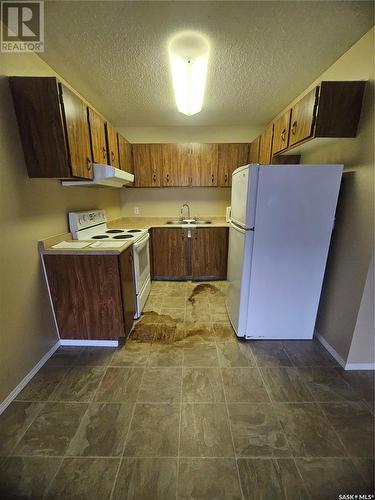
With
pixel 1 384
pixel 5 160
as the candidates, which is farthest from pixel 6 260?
pixel 1 384

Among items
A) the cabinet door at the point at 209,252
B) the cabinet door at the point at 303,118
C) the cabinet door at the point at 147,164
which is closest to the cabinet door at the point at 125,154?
the cabinet door at the point at 147,164

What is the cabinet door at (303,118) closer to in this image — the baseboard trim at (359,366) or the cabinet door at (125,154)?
the baseboard trim at (359,366)

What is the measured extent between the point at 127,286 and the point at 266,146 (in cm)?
238

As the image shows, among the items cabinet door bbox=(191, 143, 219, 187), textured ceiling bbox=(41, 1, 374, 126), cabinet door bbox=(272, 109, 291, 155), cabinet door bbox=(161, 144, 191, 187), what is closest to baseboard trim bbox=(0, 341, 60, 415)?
textured ceiling bbox=(41, 1, 374, 126)

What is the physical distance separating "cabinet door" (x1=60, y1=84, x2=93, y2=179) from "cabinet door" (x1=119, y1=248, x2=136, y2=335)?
2.62ft

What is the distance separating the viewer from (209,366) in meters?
1.69

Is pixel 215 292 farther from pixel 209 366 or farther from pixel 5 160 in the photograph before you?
pixel 5 160

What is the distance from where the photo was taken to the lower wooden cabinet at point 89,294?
1.73 meters

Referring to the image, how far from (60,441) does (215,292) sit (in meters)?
2.18

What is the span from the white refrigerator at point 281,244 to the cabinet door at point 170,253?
1.23 metres

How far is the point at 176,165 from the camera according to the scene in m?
3.25

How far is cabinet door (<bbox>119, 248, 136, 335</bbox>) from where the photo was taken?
183 centimetres

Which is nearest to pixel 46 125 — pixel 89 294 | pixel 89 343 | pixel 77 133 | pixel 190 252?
pixel 77 133

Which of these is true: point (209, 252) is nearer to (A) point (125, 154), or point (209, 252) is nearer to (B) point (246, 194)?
(B) point (246, 194)
